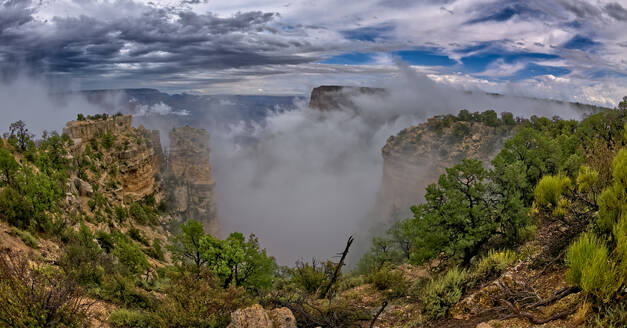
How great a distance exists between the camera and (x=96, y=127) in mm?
31406

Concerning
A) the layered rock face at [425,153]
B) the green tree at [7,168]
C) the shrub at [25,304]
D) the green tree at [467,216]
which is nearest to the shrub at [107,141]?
the green tree at [7,168]

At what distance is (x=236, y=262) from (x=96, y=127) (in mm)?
26671

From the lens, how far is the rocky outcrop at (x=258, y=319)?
20.6 feet

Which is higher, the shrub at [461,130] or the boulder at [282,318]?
the shrub at [461,130]

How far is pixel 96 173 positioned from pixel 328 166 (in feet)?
417

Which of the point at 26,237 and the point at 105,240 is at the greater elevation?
the point at 26,237

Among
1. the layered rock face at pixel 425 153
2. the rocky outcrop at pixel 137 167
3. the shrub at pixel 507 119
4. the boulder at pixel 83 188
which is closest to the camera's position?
the boulder at pixel 83 188

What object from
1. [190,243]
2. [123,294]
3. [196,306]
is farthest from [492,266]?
[190,243]

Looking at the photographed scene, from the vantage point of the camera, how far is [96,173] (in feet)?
91.1

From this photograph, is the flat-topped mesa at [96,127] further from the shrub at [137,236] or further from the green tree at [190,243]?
the green tree at [190,243]

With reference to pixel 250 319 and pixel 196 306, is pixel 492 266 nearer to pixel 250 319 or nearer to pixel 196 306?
pixel 250 319

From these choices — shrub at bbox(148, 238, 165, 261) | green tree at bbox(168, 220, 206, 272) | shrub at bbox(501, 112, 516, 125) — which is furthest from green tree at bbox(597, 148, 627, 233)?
shrub at bbox(501, 112, 516, 125)

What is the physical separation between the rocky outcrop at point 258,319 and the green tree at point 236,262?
6.75 m

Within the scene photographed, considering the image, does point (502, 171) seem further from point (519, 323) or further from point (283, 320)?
point (283, 320)
